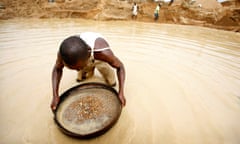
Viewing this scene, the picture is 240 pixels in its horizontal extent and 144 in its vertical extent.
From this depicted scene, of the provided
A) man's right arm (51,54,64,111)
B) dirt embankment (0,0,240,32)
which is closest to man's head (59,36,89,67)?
man's right arm (51,54,64,111)

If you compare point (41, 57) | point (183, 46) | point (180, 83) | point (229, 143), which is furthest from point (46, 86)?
point (183, 46)

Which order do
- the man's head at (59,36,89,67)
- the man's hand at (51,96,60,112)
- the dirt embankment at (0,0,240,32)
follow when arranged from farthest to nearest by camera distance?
1. the dirt embankment at (0,0,240,32)
2. the man's hand at (51,96,60,112)
3. the man's head at (59,36,89,67)

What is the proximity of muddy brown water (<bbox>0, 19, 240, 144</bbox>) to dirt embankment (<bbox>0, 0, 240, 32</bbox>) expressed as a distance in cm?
535

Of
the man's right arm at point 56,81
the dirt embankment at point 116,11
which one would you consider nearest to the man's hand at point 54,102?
the man's right arm at point 56,81

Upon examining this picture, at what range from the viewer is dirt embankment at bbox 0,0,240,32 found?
7871mm

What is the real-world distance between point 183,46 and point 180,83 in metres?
2.09

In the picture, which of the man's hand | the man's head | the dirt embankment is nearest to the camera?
the man's head

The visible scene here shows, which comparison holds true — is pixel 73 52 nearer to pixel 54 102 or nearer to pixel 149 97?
pixel 54 102

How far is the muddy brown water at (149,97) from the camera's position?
1.48m

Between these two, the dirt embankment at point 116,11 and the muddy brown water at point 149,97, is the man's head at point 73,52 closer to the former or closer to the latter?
the muddy brown water at point 149,97

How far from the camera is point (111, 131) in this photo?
1.49m

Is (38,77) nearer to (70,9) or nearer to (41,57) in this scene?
(41,57)

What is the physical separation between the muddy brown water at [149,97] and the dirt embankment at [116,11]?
17.6ft

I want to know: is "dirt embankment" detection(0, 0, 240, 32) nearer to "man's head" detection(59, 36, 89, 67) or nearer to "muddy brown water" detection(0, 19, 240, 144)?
"muddy brown water" detection(0, 19, 240, 144)
